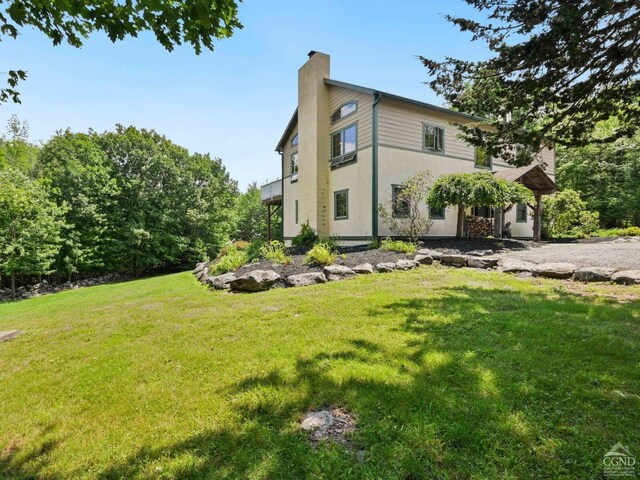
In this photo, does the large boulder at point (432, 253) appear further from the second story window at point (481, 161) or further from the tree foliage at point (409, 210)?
the second story window at point (481, 161)

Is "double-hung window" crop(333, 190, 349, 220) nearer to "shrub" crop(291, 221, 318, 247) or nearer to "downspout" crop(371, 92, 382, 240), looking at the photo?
"shrub" crop(291, 221, 318, 247)

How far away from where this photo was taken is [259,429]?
2.37 metres

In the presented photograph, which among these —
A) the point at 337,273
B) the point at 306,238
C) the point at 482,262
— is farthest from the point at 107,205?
the point at 482,262

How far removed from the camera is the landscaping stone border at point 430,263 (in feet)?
21.1

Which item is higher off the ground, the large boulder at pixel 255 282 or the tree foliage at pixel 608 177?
the tree foliage at pixel 608 177

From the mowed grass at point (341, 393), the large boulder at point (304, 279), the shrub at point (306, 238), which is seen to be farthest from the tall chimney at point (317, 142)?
the mowed grass at point (341, 393)

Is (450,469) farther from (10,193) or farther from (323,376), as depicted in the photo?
(10,193)

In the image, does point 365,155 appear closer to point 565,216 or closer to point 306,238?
point 306,238

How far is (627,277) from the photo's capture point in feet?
19.8

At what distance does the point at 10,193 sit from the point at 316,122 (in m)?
12.8

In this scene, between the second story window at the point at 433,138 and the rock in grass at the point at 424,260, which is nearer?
the rock in grass at the point at 424,260

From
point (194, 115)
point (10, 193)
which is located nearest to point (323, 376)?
point (194, 115)

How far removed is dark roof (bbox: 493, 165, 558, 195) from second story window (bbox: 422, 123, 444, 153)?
3.33 metres

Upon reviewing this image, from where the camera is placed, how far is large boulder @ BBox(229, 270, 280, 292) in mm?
7652
